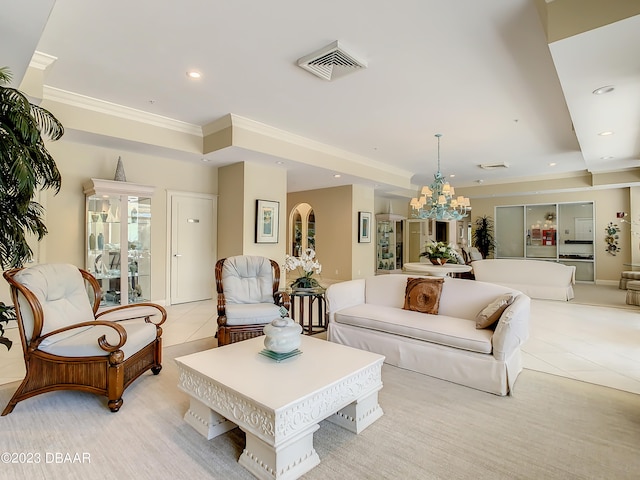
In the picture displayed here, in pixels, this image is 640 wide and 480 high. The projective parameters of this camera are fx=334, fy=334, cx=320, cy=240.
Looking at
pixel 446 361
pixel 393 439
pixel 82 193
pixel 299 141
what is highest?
pixel 299 141

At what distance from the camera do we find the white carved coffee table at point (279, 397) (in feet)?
5.46

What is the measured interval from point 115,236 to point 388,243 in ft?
23.7

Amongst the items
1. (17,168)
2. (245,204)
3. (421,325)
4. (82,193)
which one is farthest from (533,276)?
(82,193)

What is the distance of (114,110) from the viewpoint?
443 cm

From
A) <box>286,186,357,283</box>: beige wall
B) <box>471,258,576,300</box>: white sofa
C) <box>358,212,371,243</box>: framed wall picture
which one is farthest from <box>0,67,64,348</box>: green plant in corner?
<box>471,258,576,300</box>: white sofa

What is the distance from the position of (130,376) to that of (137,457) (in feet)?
2.80

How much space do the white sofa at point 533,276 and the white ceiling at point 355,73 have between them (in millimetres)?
2244

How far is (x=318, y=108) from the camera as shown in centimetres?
445

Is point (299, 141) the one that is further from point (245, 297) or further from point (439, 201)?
point (245, 297)

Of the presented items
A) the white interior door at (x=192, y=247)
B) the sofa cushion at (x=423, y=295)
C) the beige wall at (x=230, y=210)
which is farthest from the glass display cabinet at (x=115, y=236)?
the sofa cushion at (x=423, y=295)

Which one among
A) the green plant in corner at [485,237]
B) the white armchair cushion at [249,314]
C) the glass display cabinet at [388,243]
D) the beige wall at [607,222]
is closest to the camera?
the white armchair cushion at [249,314]

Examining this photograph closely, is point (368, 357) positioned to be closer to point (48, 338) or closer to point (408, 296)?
point (408, 296)

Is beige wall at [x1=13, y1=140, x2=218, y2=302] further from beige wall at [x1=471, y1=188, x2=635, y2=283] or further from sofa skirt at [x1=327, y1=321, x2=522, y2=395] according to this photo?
beige wall at [x1=471, y1=188, x2=635, y2=283]

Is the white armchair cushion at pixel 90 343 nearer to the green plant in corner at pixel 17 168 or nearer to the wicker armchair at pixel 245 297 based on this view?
the green plant in corner at pixel 17 168
